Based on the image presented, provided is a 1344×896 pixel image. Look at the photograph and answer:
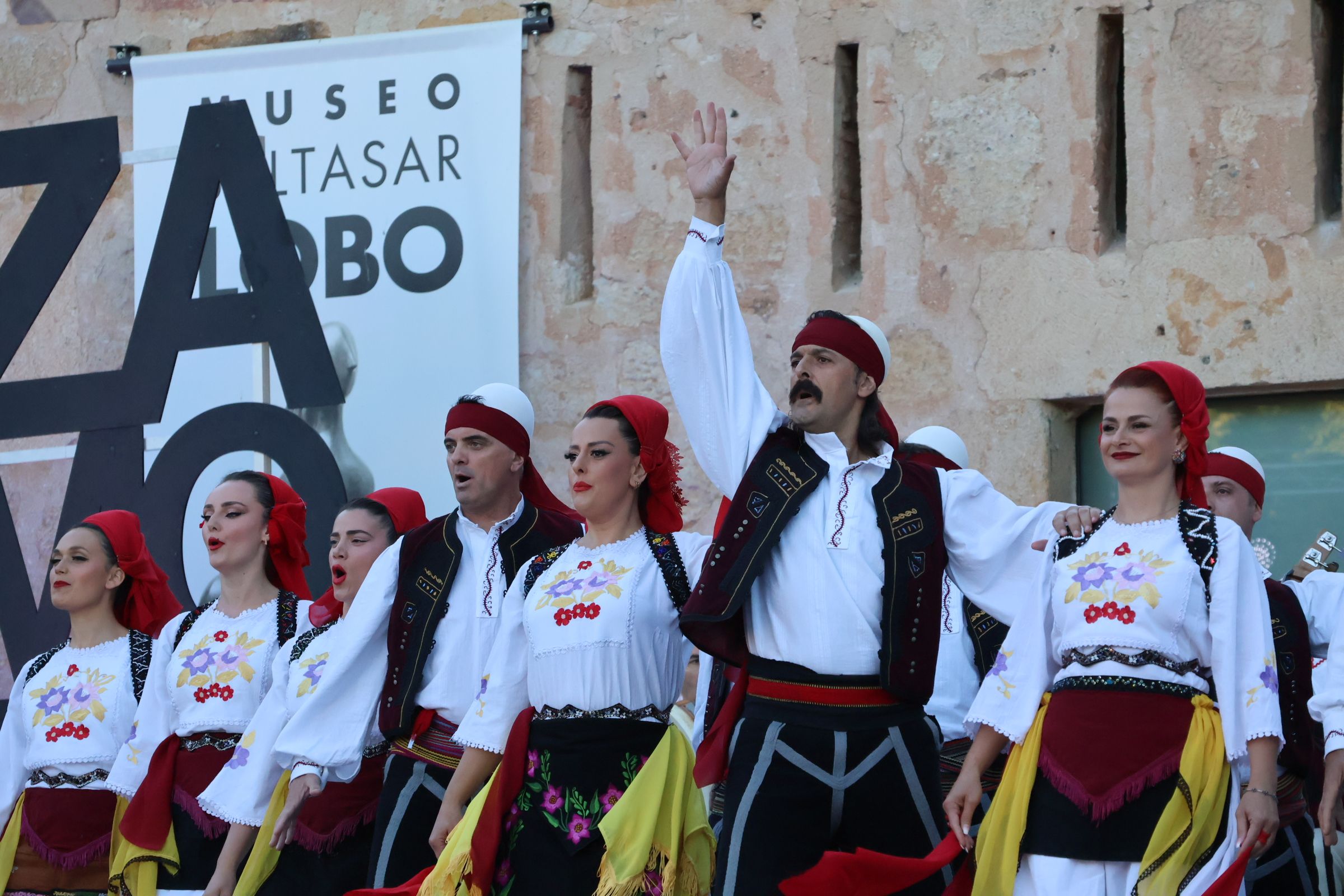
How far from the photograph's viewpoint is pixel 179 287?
721 cm

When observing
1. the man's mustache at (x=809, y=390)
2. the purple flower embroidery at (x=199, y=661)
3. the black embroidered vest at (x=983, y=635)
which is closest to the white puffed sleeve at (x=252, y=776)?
the purple flower embroidery at (x=199, y=661)

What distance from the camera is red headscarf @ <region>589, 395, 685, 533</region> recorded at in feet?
14.4

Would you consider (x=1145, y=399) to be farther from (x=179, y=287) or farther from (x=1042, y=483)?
(x=179, y=287)

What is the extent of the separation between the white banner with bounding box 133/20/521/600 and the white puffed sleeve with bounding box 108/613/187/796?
105 inches

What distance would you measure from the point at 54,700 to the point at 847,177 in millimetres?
3959

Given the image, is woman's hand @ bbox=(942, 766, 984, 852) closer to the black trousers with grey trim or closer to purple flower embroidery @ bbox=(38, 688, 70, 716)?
the black trousers with grey trim

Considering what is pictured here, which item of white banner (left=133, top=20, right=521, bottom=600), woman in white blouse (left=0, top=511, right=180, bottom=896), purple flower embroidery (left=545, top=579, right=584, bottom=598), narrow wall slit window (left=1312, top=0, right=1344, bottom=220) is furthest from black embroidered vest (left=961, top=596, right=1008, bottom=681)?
white banner (left=133, top=20, right=521, bottom=600)

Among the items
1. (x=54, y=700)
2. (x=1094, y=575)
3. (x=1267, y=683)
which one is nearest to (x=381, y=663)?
(x=54, y=700)

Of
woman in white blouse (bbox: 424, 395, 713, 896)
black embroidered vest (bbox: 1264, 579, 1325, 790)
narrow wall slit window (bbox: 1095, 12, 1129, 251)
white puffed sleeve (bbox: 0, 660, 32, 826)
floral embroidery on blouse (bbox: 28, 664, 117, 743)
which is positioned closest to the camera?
woman in white blouse (bbox: 424, 395, 713, 896)

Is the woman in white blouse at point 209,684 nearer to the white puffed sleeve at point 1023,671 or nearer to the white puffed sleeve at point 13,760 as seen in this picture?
the white puffed sleeve at point 13,760

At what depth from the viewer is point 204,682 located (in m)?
5.08

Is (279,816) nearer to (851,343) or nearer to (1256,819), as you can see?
(851,343)

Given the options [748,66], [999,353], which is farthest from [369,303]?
[999,353]

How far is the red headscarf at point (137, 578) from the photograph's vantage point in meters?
5.71
